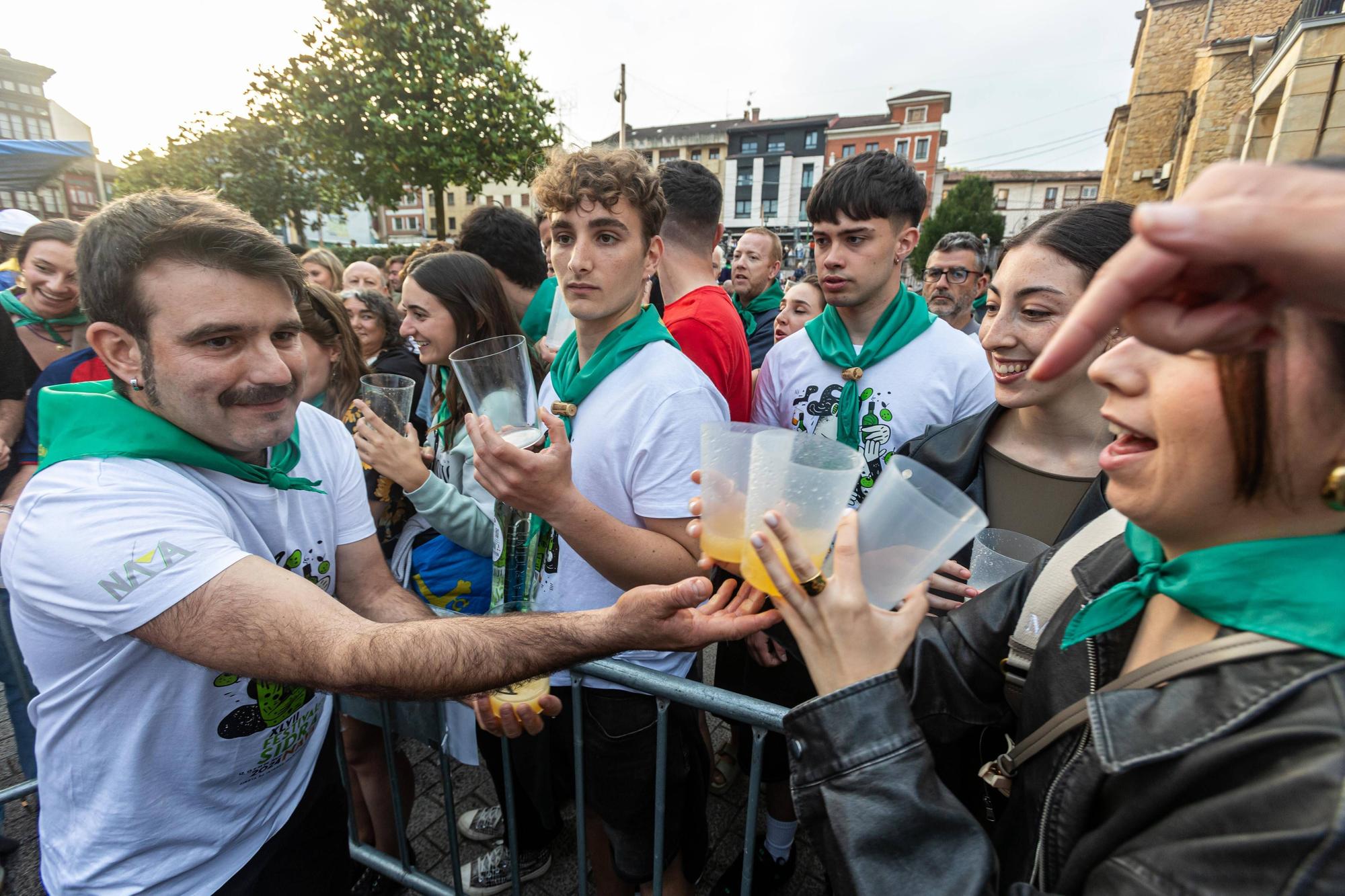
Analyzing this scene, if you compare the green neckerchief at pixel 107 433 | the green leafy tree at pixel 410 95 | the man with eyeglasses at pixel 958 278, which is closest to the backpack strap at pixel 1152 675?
the green neckerchief at pixel 107 433

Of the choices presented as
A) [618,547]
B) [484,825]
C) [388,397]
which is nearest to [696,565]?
[618,547]

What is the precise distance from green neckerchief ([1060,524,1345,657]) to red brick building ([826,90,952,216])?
60.4 m

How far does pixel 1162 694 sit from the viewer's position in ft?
2.92

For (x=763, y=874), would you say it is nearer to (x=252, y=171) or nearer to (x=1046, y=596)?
(x=1046, y=596)

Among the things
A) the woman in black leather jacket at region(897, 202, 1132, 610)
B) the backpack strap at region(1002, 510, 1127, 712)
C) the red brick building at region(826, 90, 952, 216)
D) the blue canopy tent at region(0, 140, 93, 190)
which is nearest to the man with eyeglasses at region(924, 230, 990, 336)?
the woman in black leather jacket at region(897, 202, 1132, 610)

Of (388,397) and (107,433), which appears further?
(388,397)

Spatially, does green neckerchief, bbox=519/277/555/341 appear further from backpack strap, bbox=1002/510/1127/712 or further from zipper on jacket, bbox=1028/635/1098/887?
zipper on jacket, bbox=1028/635/1098/887

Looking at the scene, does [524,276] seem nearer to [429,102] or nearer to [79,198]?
[429,102]

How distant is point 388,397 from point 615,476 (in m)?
1.10

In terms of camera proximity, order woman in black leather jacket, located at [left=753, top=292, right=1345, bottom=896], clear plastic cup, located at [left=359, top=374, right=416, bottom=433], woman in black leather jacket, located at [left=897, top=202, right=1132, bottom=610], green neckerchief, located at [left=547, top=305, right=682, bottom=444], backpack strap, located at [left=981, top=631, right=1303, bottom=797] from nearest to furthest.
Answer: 1. woman in black leather jacket, located at [left=753, top=292, right=1345, bottom=896]
2. backpack strap, located at [left=981, top=631, right=1303, bottom=797]
3. woman in black leather jacket, located at [left=897, top=202, right=1132, bottom=610]
4. green neckerchief, located at [left=547, top=305, right=682, bottom=444]
5. clear plastic cup, located at [left=359, top=374, right=416, bottom=433]

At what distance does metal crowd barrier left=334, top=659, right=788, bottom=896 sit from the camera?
1.64 m

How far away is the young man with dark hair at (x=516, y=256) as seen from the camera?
402 centimetres

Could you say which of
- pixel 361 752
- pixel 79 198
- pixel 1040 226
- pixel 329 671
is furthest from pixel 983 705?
pixel 79 198

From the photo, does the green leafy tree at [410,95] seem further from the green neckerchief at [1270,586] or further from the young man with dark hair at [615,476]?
the green neckerchief at [1270,586]
